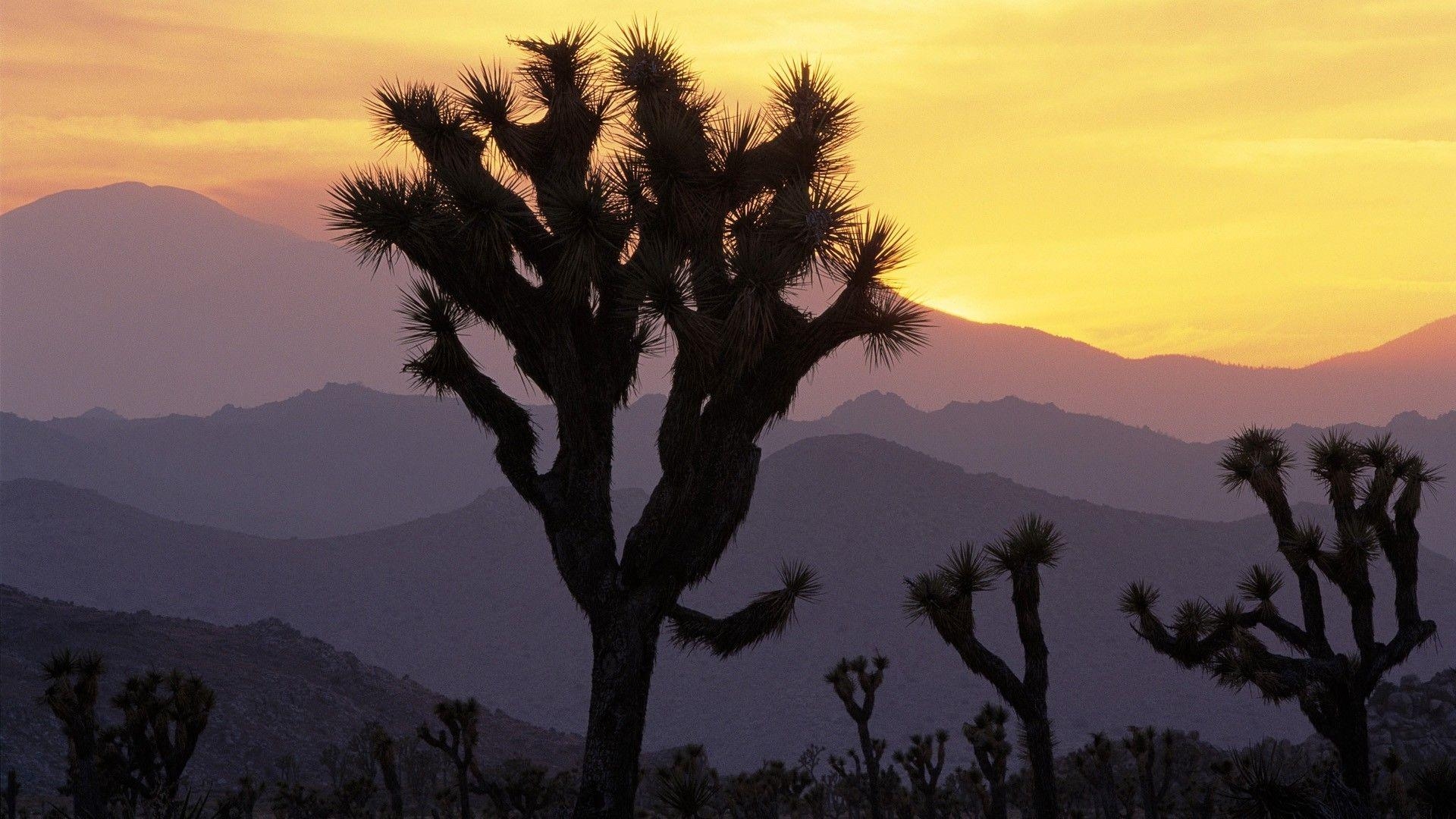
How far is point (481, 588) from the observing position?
96.1 m

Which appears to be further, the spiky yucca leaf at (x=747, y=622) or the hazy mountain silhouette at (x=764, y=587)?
the hazy mountain silhouette at (x=764, y=587)

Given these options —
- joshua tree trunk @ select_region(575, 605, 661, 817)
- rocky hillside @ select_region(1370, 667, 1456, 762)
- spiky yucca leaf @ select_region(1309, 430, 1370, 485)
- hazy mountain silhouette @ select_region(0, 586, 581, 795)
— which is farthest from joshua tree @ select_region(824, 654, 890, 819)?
hazy mountain silhouette @ select_region(0, 586, 581, 795)

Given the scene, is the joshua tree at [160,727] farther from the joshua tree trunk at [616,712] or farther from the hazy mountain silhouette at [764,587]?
the hazy mountain silhouette at [764,587]

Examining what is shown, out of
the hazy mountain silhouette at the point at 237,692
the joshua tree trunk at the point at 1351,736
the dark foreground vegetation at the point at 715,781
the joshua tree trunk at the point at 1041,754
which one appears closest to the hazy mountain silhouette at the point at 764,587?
the hazy mountain silhouette at the point at 237,692

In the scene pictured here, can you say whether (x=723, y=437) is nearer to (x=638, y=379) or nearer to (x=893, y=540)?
(x=638, y=379)

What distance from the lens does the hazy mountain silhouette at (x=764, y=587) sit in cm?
7469

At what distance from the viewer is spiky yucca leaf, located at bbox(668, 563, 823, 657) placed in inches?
451

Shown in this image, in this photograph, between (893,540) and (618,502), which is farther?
(618,502)

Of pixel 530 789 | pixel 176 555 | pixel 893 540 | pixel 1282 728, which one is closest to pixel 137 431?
pixel 176 555

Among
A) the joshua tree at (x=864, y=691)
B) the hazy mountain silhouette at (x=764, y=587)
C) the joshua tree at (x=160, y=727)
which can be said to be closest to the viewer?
the joshua tree at (x=160, y=727)

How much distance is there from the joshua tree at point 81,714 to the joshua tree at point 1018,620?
1093 cm

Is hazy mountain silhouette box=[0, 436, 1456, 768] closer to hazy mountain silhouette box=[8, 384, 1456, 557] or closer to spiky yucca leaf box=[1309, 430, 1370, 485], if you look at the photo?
hazy mountain silhouette box=[8, 384, 1456, 557]

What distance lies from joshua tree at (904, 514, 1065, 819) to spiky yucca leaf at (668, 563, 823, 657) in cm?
110

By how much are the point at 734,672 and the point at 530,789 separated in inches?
2433
